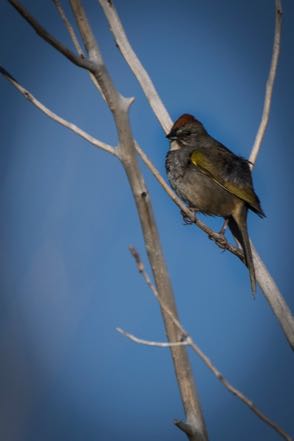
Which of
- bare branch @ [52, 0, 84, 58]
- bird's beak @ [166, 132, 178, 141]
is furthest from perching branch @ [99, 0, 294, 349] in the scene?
bare branch @ [52, 0, 84, 58]

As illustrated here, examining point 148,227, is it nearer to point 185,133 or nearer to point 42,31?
point 42,31

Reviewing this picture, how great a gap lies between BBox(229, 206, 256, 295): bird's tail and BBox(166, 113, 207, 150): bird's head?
70cm

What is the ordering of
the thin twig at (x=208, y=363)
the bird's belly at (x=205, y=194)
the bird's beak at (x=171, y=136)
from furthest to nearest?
the bird's belly at (x=205, y=194), the bird's beak at (x=171, y=136), the thin twig at (x=208, y=363)

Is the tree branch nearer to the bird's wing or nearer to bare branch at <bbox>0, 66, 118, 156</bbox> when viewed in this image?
bare branch at <bbox>0, 66, 118, 156</bbox>

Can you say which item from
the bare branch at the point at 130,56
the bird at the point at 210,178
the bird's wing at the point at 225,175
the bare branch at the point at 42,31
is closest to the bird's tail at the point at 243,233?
the bird at the point at 210,178

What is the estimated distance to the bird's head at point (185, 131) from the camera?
240 inches

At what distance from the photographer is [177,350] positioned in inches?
126

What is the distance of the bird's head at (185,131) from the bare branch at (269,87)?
1.28 meters

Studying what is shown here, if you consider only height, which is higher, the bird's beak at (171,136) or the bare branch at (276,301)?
the bird's beak at (171,136)

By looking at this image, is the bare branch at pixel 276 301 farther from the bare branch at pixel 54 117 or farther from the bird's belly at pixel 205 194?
the bare branch at pixel 54 117

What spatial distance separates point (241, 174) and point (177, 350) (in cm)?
292

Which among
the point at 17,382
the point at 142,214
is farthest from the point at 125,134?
the point at 17,382

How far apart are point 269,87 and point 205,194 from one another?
1.65 meters

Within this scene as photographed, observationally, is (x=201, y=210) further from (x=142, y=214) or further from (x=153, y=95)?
(x=142, y=214)
